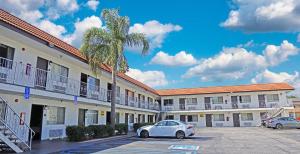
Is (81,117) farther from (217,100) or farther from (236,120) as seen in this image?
(236,120)

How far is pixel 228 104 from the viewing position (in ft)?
130

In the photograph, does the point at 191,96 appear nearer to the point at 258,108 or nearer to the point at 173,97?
the point at 173,97

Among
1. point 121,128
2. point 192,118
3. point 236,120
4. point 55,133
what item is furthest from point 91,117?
point 236,120

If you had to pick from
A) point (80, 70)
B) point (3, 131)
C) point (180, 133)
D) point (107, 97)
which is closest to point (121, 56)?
point (80, 70)

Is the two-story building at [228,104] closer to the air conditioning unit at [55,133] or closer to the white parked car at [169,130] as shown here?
the white parked car at [169,130]

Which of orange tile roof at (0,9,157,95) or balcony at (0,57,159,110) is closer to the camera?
orange tile roof at (0,9,157,95)

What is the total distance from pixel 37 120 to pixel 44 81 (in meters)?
2.68

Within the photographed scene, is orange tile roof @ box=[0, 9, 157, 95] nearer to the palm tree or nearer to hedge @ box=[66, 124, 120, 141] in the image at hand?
the palm tree

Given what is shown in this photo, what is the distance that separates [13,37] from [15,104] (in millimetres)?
3654

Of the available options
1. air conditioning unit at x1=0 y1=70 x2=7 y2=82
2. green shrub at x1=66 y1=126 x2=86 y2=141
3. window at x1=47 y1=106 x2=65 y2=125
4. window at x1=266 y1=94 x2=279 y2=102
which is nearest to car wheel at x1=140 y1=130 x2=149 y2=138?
green shrub at x1=66 y1=126 x2=86 y2=141

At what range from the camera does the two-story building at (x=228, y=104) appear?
123 feet

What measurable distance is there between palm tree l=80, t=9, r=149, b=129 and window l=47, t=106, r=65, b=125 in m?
3.61

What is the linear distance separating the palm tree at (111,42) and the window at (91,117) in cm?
292

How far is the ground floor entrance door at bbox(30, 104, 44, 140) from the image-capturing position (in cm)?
1527
